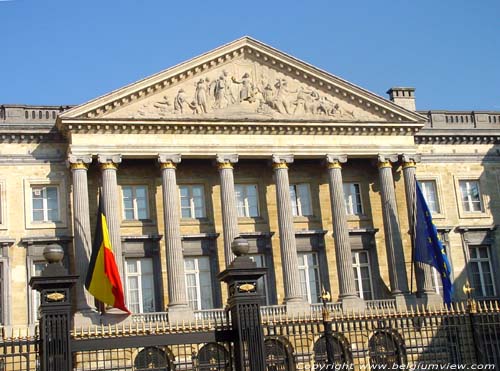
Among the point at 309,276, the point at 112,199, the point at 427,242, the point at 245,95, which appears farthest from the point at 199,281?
the point at 427,242

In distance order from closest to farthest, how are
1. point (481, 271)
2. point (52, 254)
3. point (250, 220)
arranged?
1. point (52, 254)
2. point (250, 220)
3. point (481, 271)

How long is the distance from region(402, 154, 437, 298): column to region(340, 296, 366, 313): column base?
9.96ft

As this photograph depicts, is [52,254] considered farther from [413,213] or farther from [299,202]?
[299,202]

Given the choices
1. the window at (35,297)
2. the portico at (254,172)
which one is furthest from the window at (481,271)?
the window at (35,297)

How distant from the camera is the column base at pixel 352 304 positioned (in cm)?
3922

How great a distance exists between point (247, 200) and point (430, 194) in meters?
9.81

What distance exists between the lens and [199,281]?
40.2 meters

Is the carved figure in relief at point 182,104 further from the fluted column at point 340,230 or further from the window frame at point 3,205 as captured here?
the window frame at point 3,205

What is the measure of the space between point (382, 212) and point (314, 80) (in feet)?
23.9

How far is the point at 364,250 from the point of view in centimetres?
4256

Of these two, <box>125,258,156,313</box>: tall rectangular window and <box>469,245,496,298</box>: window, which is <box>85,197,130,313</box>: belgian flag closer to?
<box>125,258,156,313</box>: tall rectangular window

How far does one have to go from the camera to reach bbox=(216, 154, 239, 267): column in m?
38.8

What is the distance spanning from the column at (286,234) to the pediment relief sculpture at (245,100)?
8.01ft

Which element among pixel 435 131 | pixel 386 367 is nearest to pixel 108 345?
pixel 386 367
